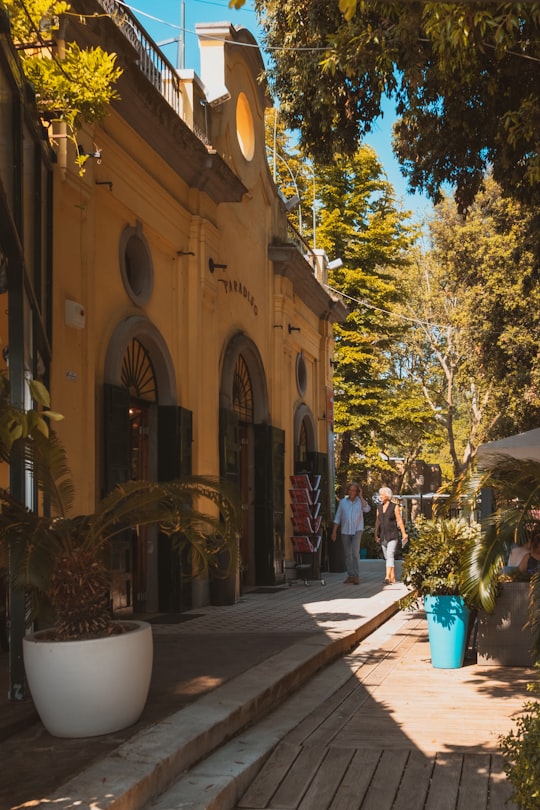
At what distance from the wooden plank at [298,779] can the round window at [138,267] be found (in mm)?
7122

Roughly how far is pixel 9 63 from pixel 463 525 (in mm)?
6183

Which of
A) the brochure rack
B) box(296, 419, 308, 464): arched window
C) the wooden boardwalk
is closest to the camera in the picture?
the wooden boardwalk

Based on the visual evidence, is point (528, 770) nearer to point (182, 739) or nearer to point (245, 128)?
point (182, 739)

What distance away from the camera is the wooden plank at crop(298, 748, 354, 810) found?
514 centimetres

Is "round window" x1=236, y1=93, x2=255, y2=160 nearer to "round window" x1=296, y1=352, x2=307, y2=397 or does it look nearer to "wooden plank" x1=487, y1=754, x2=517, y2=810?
"round window" x1=296, y1=352, x2=307, y2=397

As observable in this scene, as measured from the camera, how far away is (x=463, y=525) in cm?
1000

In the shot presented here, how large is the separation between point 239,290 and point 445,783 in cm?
1160

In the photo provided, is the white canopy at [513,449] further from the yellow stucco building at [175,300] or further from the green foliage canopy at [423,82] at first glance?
the yellow stucco building at [175,300]

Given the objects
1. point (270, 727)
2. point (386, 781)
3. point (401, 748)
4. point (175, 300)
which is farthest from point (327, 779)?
point (175, 300)

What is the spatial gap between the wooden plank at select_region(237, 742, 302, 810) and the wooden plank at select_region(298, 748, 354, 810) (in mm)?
203

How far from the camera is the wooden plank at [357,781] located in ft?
16.8

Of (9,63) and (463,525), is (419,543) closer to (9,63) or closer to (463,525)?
(463,525)

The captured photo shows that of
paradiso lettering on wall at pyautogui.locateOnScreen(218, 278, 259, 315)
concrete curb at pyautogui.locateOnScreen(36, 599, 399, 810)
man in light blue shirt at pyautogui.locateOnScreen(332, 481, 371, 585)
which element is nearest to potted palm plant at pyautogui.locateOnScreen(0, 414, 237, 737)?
concrete curb at pyautogui.locateOnScreen(36, 599, 399, 810)

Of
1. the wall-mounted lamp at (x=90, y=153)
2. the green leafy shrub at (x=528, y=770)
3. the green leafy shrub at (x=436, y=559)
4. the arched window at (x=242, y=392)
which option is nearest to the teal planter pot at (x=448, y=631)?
the green leafy shrub at (x=436, y=559)
